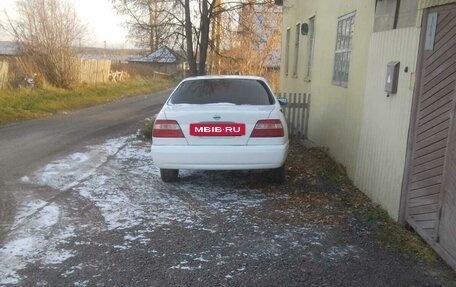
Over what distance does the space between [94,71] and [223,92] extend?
→ 21.4m

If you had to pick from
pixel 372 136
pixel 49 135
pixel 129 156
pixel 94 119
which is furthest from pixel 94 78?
pixel 372 136

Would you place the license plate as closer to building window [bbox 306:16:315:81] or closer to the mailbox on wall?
the mailbox on wall

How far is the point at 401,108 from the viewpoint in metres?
4.86

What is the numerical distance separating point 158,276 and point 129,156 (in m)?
5.33

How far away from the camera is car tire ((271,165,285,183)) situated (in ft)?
21.1

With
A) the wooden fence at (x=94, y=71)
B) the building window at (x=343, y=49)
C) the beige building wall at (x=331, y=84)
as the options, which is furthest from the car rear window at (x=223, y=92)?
the wooden fence at (x=94, y=71)

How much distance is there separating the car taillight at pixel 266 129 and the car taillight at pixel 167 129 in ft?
3.11

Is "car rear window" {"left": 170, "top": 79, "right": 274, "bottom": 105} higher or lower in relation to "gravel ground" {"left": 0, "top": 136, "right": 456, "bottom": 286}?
higher

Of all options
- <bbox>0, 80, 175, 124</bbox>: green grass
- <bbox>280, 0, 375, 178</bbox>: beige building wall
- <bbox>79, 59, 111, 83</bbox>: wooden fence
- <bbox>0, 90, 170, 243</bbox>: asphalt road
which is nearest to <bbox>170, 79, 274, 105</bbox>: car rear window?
<bbox>280, 0, 375, 178</bbox>: beige building wall

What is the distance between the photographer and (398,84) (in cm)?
497

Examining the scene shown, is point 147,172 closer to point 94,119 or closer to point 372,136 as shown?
point 372,136

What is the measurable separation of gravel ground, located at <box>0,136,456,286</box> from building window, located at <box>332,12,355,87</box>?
73.5 inches

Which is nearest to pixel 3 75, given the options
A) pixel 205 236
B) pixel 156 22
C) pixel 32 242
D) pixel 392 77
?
pixel 156 22

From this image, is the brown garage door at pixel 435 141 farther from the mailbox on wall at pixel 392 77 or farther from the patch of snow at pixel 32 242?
the patch of snow at pixel 32 242
